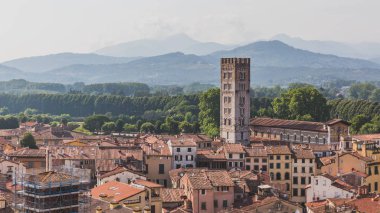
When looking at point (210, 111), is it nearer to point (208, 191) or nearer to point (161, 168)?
point (161, 168)

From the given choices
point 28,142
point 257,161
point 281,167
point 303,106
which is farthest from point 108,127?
point 281,167

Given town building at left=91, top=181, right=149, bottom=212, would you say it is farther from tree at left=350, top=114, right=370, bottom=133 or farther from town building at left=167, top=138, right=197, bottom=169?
tree at left=350, top=114, right=370, bottom=133

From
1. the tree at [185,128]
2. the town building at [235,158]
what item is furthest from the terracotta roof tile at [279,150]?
the tree at [185,128]

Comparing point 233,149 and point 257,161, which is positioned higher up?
point 233,149

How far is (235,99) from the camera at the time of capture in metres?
97.9

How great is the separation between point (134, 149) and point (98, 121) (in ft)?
208

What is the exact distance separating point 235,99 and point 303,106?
2431 centimetres

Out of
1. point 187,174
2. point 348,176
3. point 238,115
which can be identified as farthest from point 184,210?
point 238,115

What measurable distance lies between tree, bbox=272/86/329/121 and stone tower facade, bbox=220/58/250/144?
21.2 meters

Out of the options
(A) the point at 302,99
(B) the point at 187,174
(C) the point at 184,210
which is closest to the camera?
(C) the point at 184,210

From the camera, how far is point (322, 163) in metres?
68.2

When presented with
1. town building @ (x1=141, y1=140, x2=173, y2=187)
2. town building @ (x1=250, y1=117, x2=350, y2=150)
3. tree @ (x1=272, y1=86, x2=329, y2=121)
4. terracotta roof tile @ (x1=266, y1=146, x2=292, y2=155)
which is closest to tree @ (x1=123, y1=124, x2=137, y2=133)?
tree @ (x1=272, y1=86, x2=329, y2=121)

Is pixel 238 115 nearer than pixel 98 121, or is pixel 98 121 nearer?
pixel 238 115

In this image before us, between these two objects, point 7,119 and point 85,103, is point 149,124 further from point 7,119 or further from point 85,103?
point 85,103
